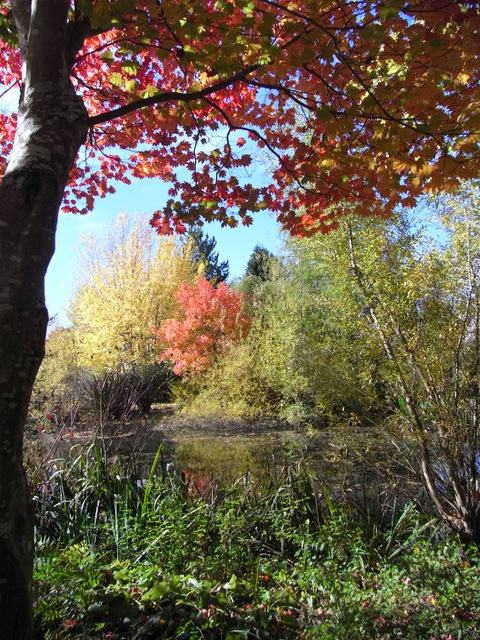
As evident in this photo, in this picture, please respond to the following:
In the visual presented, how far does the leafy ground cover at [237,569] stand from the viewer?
6.37 feet

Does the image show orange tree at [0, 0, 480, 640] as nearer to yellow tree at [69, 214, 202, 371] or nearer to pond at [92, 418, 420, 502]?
pond at [92, 418, 420, 502]

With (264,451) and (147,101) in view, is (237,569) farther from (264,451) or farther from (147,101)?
(264,451)

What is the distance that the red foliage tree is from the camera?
552 inches

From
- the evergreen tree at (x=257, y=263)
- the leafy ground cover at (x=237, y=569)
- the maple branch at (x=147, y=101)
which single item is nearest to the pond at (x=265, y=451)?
the leafy ground cover at (x=237, y=569)

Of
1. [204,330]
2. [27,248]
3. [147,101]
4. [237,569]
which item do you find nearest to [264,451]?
[237,569]

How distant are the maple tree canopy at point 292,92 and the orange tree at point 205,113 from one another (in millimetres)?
14

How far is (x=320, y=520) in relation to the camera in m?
3.57

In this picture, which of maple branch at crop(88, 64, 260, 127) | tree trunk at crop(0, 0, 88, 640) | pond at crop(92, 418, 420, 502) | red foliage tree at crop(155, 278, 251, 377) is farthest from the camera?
red foliage tree at crop(155, 278, 251, 377)

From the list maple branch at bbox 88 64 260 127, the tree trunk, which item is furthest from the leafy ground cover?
maple branch at bbox 88 64 260 127

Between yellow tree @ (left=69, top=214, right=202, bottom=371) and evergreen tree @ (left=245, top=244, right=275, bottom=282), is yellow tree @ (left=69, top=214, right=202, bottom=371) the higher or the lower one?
the lower one

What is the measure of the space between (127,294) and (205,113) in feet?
44.7

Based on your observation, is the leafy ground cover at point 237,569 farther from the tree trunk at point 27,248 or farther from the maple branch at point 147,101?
the maple branch at point 147,101

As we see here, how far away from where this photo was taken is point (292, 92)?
3039 mm

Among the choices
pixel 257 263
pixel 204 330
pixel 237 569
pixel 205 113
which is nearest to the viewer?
pixel 237 569
